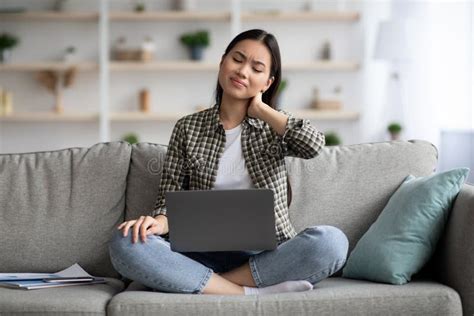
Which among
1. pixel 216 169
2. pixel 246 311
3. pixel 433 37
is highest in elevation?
pixel 433 37

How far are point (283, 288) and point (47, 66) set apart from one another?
4.35m

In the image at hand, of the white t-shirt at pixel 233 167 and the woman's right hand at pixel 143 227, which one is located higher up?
the white t-shirt at pixel 233 167

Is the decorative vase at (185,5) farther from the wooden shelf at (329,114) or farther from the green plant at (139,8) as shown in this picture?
the wooden shelf at (329,114)

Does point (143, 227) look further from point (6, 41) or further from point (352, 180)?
point (6, 41)

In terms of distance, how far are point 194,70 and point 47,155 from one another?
3.60 meters

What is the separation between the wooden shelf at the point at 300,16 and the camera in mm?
6199

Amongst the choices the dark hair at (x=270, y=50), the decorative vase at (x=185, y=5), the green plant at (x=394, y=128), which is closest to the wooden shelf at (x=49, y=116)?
the decorative vase at (x=185, y=5)

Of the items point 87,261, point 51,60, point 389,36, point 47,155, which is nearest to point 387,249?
point 87,261

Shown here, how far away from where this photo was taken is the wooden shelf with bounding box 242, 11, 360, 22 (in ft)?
20.3

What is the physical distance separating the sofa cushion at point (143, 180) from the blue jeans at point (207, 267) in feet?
1.21

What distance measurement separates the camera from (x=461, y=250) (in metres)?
2.29

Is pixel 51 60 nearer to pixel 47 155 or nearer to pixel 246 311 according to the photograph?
pixel 47 155

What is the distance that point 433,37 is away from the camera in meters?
6.14

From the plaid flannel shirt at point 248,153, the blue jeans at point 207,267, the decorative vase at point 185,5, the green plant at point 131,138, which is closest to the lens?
the blue jeans at point 207,267
